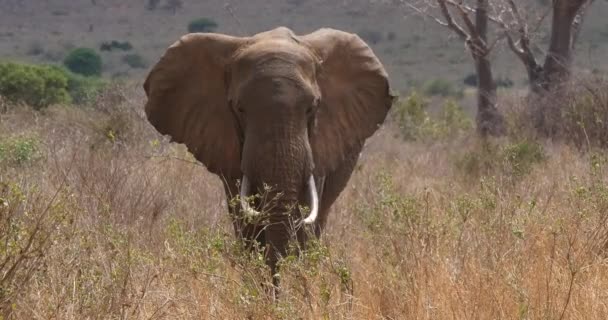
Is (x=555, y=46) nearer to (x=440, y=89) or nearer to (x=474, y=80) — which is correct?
(x=440, y=89)

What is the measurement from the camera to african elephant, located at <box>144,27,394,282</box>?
19.5 feet

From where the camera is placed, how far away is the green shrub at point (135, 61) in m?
39.2

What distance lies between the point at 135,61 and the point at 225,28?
5510mm

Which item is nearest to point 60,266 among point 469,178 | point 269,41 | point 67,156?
point 269,41

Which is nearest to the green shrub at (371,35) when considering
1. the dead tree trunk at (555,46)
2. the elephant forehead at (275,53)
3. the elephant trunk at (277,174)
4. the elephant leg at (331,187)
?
the dead tree trunk at (555,46)

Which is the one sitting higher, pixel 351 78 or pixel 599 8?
pixel 351 78

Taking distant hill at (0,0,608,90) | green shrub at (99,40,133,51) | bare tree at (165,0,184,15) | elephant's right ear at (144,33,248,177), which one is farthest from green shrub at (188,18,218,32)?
elephant's right ear at (144,33,248,177)

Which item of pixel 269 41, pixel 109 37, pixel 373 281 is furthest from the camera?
pixel 109 37

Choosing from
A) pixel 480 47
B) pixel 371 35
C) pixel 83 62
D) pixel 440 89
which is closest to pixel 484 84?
pixel 480 47

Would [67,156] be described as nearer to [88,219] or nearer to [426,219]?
[88,219]

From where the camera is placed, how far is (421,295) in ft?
16.8

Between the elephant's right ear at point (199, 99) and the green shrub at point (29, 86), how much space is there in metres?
10.3

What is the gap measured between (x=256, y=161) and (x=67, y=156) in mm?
4346

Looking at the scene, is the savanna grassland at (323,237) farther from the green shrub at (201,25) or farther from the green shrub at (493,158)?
the green shrub at (201,25)
